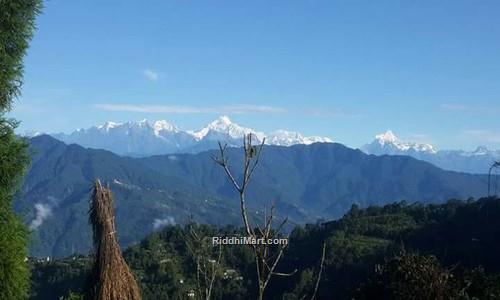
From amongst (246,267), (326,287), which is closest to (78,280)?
(246,267)

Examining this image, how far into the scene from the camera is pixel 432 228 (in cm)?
7056

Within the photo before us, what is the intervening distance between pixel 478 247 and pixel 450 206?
2509 centimetres

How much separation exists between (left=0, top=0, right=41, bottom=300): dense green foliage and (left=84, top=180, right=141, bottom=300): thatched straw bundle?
1.14m

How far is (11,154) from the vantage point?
19.7 ft

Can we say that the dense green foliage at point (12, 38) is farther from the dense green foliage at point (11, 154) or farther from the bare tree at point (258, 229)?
the bare tree at point (258, 229)

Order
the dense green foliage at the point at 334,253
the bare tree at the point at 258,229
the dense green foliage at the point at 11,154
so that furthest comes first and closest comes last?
the dense green foliage at the point at 334,253 → the dense green foliage at the point at 11,154 → the bare tree at the point at 258,229

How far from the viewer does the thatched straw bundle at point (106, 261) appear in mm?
4824

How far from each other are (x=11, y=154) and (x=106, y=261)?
1832 millimetres

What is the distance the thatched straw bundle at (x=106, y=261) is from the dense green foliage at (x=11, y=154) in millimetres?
1142

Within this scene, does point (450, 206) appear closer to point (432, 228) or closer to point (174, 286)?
point (432, 228)

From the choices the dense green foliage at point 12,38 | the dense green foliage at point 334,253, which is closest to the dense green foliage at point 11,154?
the dense green foliage at point 12,38

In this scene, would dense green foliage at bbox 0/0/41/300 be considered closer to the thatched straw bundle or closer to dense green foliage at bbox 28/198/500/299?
the thatched straw bundle

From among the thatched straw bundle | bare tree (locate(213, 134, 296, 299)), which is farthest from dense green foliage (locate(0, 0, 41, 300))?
bare tree (locate(213, 134, 296, 299))

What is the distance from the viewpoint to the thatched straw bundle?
482 cm
